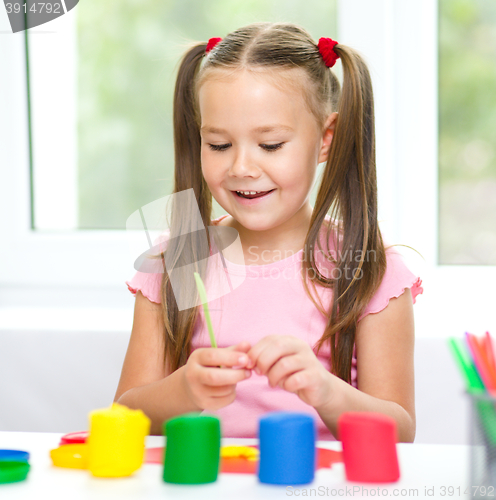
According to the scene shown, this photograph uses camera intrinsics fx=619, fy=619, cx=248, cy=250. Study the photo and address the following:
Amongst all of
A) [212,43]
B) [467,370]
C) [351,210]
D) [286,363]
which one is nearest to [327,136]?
[351,210]

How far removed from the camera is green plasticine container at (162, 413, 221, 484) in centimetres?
46

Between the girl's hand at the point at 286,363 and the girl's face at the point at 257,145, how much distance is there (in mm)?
291

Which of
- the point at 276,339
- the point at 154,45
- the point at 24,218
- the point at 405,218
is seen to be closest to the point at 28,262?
the point at 24,218

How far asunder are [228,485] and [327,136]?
57cm

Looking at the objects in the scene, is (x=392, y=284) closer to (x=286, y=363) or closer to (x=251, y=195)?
(x=251, y=195)

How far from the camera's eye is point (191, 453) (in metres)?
0.46

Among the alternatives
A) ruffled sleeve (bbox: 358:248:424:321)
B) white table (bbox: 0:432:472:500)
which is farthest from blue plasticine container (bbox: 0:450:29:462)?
ruffled sleeve (bbox: 358:248:424:321)

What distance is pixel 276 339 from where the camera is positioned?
22.0 inches

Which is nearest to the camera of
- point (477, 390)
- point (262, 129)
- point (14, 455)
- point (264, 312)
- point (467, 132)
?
point (477, 390)

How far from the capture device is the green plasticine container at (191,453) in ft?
1.50

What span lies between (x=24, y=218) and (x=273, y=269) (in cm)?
71

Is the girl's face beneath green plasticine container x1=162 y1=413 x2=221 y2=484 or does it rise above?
above

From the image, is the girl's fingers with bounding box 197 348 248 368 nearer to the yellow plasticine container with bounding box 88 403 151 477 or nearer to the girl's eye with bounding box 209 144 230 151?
the yellow plasticine container with bounding box 88 403 151 477

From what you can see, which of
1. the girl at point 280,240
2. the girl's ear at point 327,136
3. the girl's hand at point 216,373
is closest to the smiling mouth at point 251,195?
the girl at point 280,240
